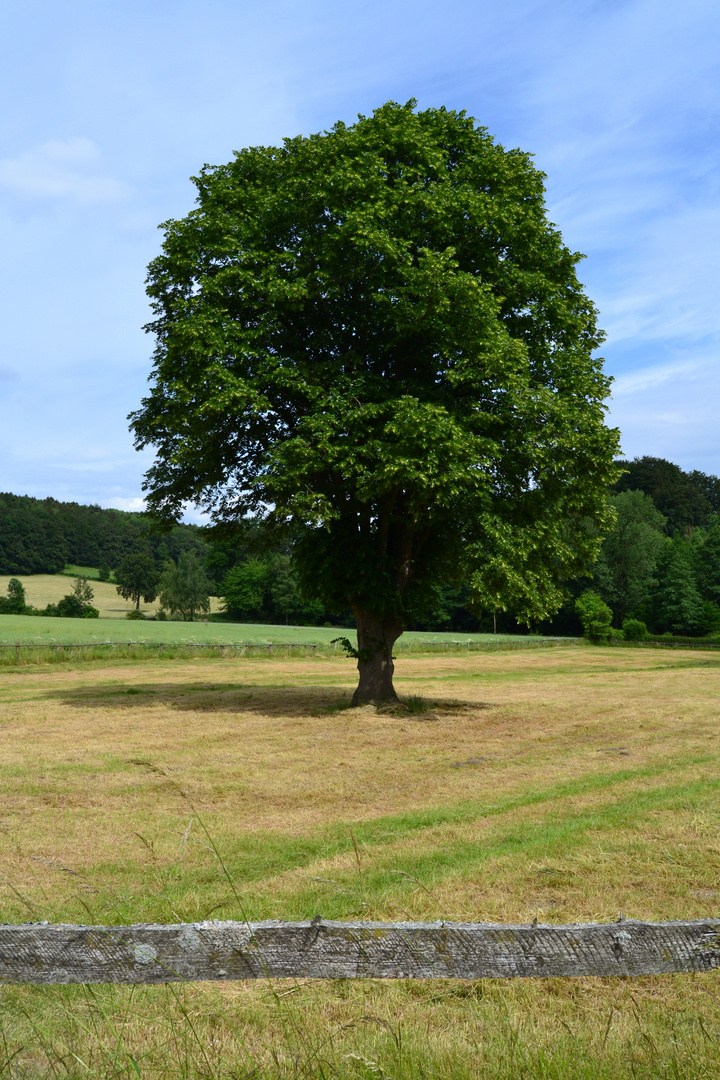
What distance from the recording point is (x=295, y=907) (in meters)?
7.12

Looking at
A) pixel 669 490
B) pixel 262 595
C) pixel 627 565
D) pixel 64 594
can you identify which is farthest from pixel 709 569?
pixel 64 594

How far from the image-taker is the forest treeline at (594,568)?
9544 centimetres

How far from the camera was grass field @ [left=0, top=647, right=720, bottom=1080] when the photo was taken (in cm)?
427

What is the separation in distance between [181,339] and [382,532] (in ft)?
25.1

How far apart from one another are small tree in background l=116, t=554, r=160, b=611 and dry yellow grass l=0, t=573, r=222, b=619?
227 centimetres

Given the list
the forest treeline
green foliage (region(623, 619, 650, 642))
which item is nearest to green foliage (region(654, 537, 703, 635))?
the forest treeline

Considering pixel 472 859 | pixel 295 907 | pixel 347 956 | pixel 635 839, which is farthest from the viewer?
pixel 635 839

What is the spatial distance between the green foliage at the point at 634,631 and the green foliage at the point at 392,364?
67626mm

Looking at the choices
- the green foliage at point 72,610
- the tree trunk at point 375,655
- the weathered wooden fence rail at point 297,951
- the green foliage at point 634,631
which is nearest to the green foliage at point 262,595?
the green foliage at point 72,610

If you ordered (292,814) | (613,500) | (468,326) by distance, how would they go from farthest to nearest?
(613,500)
(468,326)
(292,814)

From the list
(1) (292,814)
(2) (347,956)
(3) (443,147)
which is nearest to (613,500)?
(3) (443,147)

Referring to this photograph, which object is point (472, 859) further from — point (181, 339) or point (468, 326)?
point (181, 339)

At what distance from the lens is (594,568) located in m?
98.4

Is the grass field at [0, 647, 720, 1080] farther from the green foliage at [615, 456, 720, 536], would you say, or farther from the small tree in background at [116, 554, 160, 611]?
the green foliage at [615, 456, 720, 536]
